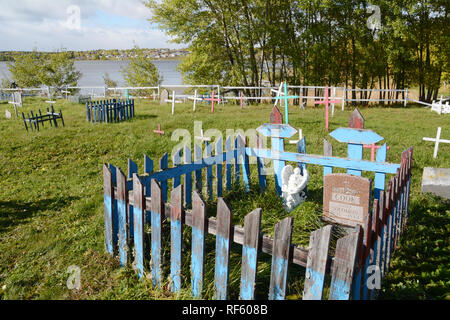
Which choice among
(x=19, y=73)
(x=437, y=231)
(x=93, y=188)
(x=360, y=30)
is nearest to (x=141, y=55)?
(x=19, y=73)

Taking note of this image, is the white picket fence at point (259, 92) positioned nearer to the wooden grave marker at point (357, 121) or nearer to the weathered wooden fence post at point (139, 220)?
the wooden grave marker at point (357, 121)

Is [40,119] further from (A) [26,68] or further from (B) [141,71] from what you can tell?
Result: (A) [26,68]

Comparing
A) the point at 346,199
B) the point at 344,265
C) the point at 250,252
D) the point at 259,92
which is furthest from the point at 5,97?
the point at 344,265

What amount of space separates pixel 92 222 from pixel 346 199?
12.1 ft

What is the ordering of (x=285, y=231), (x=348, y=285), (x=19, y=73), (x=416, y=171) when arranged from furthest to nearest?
(x=19, y=73)
(x=416, y=171)
(x=285, y=231)
(x=348, y=285)

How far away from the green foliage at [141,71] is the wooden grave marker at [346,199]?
40922 mm

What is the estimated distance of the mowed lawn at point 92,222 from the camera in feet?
11.4

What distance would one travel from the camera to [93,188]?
21.7 feet

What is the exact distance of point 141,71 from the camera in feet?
143

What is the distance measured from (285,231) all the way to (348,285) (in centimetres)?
57

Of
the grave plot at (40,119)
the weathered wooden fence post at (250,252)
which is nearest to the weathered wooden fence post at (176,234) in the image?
the weathered wooden fence post at (250,252)

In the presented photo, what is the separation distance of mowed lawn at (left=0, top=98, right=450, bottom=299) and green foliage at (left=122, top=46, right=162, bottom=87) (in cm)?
3410
